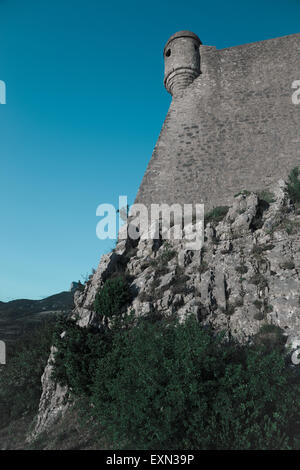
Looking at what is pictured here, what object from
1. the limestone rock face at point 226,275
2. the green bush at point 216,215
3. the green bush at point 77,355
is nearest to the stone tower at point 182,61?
the green bush at point 216,215

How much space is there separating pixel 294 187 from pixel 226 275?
5.98 meters

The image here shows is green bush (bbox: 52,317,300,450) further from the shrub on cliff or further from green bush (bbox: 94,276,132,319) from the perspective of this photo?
green bush (bbox: 94,276,132,319)

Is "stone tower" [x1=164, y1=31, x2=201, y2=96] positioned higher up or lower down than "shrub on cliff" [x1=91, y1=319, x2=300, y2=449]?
higher up

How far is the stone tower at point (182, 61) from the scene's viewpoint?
1636cm

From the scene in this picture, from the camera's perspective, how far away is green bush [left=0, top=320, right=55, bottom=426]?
9.41 metres

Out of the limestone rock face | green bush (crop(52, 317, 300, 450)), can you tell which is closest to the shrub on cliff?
green bush (crop(52, 317, 300, 450))

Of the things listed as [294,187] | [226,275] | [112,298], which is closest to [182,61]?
[294,187]

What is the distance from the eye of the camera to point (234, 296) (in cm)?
926

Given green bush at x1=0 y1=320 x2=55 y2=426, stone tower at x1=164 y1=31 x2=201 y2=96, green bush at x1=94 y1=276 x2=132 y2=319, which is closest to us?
green bush at x1=0 y1=320 x2=55 y2=426

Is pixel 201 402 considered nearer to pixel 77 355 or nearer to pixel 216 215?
pixel 77 355

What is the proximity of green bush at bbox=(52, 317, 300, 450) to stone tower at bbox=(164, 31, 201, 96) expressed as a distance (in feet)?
50.4

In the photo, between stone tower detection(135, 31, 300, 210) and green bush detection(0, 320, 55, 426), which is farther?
stone tower detection(135, 31, 300, 210)

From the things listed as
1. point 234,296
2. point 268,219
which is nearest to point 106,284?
point 234,296

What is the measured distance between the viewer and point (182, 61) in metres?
16.3
